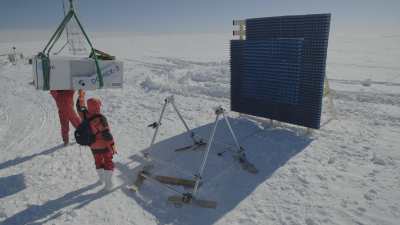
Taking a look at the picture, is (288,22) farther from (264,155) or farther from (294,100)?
(264,155)

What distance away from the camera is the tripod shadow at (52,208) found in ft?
15.9

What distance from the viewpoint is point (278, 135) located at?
8.27 metres

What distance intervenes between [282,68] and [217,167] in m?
3.39

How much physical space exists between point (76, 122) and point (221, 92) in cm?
716

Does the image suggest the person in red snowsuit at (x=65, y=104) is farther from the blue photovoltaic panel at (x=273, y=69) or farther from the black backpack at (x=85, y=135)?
the blue photovoltaic panel at (x=273, y=69)

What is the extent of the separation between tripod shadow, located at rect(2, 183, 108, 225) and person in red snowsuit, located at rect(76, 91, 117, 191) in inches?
14.9

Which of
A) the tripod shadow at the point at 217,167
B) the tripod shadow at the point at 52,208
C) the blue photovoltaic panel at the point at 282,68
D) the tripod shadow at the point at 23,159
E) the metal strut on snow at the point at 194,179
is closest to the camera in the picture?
the tripod shadow at the point at 52,208

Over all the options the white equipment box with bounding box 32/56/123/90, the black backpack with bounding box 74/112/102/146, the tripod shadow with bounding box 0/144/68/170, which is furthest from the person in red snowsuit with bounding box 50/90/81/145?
the black backpack with bounding box 74/112/102/146

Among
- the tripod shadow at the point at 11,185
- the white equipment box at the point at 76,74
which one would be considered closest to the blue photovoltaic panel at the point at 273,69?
the white equipment box at the point at 76,74

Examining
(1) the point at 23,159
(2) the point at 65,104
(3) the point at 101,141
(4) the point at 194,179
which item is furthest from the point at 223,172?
(1) the point at 23,159

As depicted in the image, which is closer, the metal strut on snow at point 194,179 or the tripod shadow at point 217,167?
the tripod shadow at point 217,167

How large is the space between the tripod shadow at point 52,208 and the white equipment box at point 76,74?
1.94m

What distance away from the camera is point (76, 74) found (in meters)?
5.74

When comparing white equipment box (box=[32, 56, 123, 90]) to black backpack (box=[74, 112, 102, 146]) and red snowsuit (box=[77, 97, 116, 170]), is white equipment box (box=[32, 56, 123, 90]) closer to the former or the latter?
red snowsuit (box=[77, 97, 116, 170])
